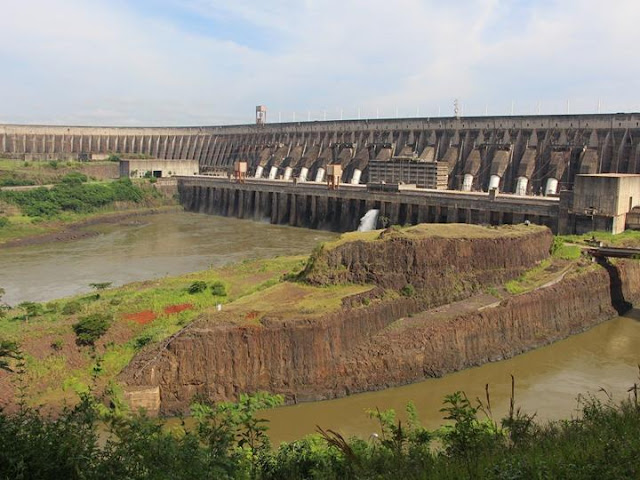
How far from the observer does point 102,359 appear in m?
21.3

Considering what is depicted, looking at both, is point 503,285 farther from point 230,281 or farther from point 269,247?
point 269,247

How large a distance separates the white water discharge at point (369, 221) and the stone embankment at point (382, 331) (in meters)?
23.9

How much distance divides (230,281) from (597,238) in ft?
78.5

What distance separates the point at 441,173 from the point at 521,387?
38308mm

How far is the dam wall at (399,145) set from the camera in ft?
179

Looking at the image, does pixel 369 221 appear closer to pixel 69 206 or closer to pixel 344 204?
pixel 344 204

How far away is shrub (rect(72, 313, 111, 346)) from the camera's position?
71.2ft

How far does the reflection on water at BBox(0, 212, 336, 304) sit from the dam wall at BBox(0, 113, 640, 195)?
643 inches

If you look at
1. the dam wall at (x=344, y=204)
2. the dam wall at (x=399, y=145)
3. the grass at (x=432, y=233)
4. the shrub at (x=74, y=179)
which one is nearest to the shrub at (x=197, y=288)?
the grass at (x=432, y=233)

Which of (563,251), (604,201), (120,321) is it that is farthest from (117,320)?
(604,201)

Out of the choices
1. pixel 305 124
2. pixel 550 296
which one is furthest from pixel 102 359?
pixel 305 124

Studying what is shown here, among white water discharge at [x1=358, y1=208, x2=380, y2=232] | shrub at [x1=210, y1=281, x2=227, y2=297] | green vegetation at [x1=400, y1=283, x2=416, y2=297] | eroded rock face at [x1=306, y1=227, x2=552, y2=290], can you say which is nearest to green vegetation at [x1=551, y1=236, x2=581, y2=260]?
eroded rock face at [x1=306, y1=227, x2=552, y2=290]

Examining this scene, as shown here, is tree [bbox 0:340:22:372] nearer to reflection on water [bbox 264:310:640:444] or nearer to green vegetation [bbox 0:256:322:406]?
green vegetation [bbox 0:256:322:406]

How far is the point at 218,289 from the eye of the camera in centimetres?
2677
